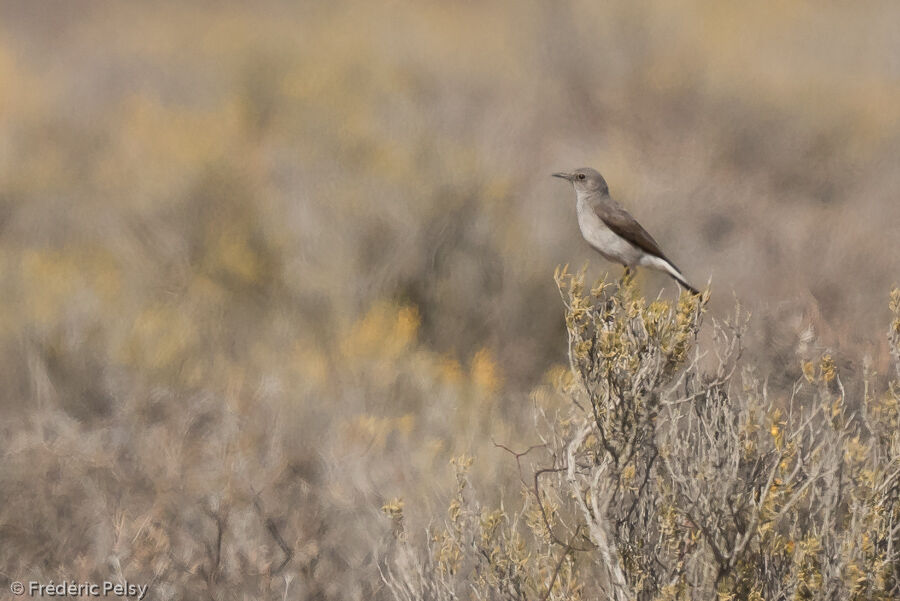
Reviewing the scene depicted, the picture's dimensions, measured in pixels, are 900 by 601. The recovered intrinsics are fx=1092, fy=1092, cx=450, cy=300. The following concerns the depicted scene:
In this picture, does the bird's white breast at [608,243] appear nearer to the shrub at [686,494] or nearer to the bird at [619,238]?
the bird at [619,238]

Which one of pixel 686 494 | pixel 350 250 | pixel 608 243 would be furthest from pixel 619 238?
pixel 350 250

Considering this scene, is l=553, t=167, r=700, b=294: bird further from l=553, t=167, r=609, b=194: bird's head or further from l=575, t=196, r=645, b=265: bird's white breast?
l=553, t=167, r=609, b=194: bird's head

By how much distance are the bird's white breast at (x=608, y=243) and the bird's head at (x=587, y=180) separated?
298 mm

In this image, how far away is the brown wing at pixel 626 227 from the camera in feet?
19.7

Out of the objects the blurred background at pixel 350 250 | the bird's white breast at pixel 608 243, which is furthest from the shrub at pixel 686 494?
the bird's white breast at pixel 608 243

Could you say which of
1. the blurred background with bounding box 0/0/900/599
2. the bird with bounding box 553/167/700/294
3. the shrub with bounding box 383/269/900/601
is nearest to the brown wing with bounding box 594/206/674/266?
the bird with bounding box 553/167/700/294

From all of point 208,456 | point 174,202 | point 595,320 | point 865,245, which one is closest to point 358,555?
point 208,456

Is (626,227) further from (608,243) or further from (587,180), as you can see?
(587,180)

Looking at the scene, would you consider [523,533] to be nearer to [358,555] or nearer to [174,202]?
[358,555]

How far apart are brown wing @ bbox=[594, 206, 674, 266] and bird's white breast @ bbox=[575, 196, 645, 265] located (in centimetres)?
2

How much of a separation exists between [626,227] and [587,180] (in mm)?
573

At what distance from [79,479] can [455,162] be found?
15.5ft

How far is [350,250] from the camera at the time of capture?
8.27 m

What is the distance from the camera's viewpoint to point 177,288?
8.57 meters
